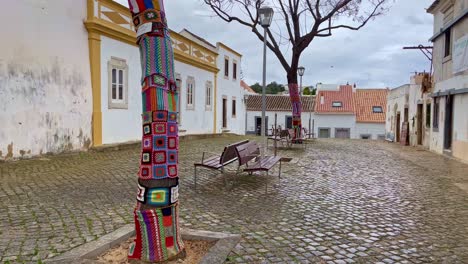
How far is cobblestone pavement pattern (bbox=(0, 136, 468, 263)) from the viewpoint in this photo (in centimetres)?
369

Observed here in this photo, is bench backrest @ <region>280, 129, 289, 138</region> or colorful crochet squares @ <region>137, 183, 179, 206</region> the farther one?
bench backrest @ <region>280, 129, 289, 138</region>

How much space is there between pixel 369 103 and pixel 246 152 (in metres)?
38.1

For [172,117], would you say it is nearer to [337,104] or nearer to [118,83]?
[118,83]

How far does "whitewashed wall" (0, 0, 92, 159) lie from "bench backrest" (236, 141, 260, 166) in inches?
225

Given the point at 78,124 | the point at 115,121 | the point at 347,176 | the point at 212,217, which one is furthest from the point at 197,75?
the point at 212,217

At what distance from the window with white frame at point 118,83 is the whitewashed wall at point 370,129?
3177 centimetres

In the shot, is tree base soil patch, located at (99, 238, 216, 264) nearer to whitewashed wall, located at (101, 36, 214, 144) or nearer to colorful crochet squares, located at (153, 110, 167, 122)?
colorful crochet squares, located at (153, 110, 167, 122)

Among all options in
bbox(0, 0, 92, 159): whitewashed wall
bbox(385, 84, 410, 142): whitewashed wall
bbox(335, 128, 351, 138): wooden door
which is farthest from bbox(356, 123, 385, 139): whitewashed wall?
bbox(0, 0, 92, 159): whitewashed wall

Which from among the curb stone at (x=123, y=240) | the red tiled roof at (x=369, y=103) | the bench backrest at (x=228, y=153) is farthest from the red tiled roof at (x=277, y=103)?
the curb stone at (x=123, y=240)

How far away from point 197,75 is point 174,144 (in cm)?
1626

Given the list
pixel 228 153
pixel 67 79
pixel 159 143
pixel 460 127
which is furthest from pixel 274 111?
pixel 159 143

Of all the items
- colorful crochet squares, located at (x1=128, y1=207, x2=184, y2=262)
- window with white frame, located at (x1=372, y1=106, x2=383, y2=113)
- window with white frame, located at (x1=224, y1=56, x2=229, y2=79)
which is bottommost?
colorful crochet squares, located at (x1=128, y1=207, x2=184, y2=262)

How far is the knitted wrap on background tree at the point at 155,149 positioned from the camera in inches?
127

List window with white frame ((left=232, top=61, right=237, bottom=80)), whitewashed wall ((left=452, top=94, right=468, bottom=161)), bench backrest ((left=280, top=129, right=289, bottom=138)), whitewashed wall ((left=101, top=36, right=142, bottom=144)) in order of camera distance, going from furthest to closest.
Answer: window with white frame ((left=232, top=61, right=237, bottom=80)) → bench backrest ((left=280, top=129, right=289, bottom=138)) → whitewashed wall ((left=101, top=36, right=142, bottom=144)) → whitewashed wall ((left=452, top=94, right=468, bottom=161))
